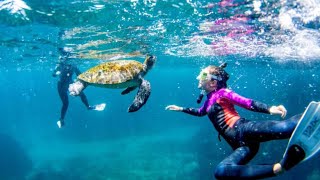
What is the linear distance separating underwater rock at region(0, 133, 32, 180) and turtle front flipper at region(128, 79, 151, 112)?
91.6 feet

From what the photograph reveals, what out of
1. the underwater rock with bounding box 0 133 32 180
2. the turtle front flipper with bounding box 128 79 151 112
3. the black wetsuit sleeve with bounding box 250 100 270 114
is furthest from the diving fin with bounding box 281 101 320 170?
the underwater rock with bounding box 0 133 32 180

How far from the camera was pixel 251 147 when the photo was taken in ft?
18.0

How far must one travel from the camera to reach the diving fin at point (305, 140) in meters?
4.13

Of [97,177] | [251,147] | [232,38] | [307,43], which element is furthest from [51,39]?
[307,43]

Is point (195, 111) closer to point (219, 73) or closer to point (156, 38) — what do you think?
point (219, 73)

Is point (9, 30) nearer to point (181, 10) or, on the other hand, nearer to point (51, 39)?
point (51, 39)

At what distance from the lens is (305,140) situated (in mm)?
4148

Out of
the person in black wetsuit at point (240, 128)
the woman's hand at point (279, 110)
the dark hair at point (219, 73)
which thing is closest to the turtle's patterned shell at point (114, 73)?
the person in black wetsuit at point (240, 128)

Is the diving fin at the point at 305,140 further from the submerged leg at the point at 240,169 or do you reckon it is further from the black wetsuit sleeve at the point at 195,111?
the black wetsuit sleeve at the point at 195,111

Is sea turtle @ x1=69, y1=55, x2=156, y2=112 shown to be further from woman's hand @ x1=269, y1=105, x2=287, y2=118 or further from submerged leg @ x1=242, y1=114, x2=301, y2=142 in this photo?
woman's hand @ x1=269, y1=105, x2=287, y2=118

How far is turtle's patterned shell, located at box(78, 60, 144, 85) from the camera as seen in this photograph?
7.83 m

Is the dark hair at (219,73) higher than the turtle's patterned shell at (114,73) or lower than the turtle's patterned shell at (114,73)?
higher

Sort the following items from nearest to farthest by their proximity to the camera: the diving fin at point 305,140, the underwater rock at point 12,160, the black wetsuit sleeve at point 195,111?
1. the diving fin at point 305,140
2. the black wetsuit sleeve at point 195,111
3. the underwater rock at point 12,160

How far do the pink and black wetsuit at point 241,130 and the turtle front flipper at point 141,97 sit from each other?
1535 millimetres
